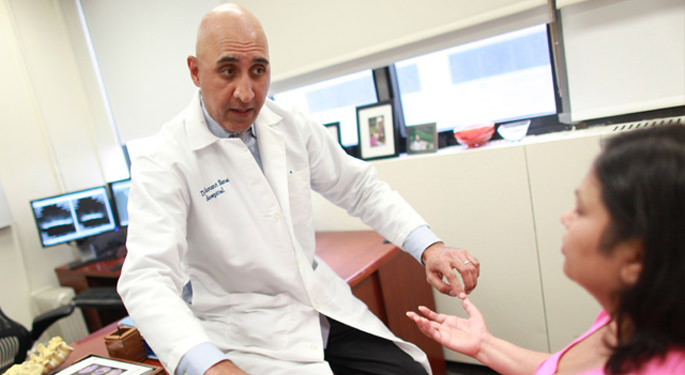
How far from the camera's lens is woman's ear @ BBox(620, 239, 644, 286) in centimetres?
57

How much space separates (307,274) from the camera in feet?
4.39

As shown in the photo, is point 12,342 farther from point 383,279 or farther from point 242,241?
point 383,279

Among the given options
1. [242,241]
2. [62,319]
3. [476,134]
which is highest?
[476,134]

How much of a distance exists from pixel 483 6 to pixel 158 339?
6.04ft

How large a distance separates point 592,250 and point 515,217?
53.4 inches

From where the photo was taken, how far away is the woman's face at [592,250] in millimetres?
617

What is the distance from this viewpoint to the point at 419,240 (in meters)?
1.40

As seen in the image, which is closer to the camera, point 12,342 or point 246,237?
point 246,237

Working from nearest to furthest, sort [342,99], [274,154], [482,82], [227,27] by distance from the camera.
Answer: [227,27] → [274,154] → [482,82] → [342,99]

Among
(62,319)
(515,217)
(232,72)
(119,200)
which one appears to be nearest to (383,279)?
(515,217)

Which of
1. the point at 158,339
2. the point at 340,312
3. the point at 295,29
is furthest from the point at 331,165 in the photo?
the point at 295,29

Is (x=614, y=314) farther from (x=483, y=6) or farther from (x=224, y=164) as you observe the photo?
(x=483, y=6)

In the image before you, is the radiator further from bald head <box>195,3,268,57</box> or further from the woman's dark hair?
the woman's dark hair

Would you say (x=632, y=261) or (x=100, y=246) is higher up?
(x=632, y=261)
